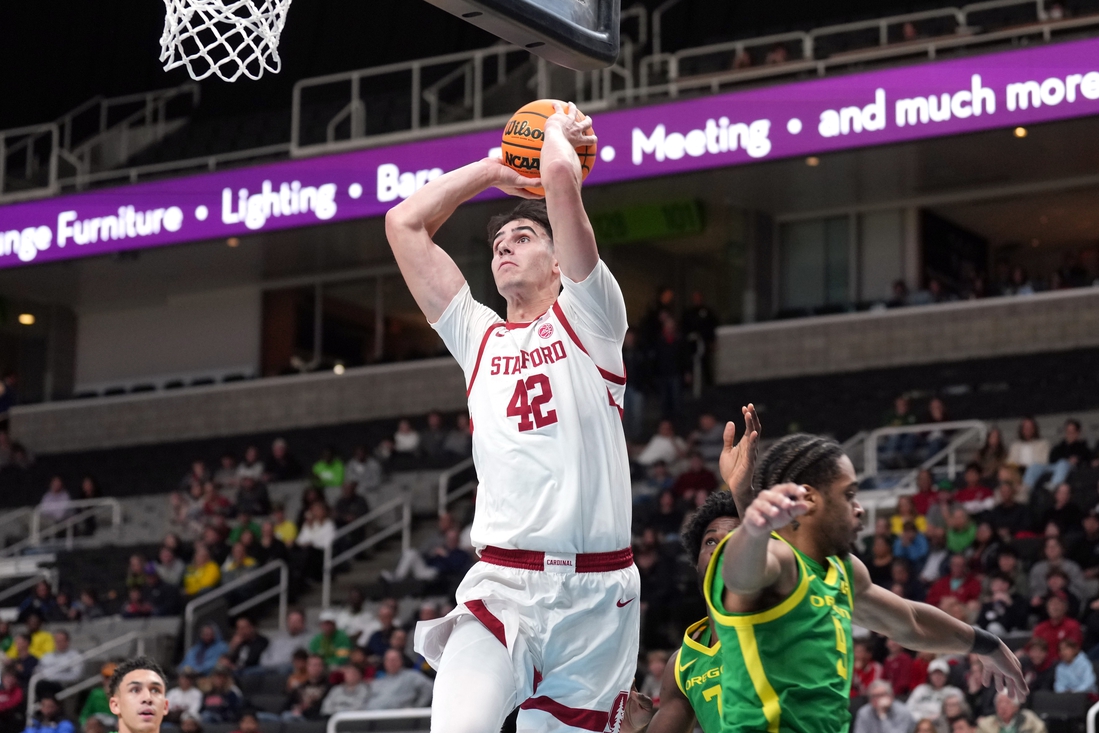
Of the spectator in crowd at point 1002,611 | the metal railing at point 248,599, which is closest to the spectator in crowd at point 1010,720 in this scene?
the spectator in crowd at point 1002,611

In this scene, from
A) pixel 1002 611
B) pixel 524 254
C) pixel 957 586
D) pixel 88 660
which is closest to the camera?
pixel 524 254

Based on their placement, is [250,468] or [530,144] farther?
[250,468]

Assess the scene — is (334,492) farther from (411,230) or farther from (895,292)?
(411,230)

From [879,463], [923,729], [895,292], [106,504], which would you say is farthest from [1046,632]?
[106,504]

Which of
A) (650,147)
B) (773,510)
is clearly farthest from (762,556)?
(650,147)

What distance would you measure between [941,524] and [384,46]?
13005 millimetres

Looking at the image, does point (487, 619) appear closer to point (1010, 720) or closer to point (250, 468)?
point (1010, 720)

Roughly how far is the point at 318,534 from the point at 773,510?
1520 centimetres

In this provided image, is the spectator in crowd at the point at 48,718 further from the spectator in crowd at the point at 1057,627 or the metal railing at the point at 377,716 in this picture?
the spectator in crowd at the point at 1057,627

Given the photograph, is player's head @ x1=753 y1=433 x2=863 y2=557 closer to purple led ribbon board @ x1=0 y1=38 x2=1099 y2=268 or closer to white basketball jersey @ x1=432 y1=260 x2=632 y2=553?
white basketball jersey @ x1=432 y1=260 x2=632 y2=553

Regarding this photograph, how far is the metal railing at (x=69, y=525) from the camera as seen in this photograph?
20547 millimetres

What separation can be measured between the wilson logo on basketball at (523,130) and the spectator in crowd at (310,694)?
9237mm

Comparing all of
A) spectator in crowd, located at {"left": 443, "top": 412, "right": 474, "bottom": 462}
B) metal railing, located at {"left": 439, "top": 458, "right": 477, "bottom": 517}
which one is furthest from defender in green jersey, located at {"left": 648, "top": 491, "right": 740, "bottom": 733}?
spectator in crowd, located at {"left": 443, "top": 412, "right": 474, "bottom": 462}

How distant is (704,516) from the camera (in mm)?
5176
